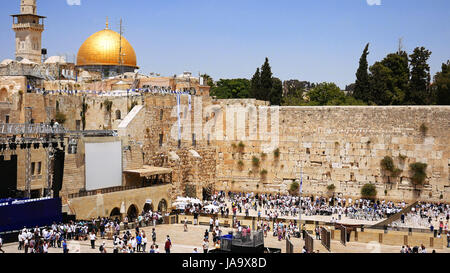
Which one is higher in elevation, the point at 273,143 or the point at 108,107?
the point at 108,107

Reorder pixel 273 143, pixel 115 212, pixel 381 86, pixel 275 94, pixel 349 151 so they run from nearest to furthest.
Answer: pixel 115 212 < pixel 349 151 < pixel 273 143 < pixel 381 86 < pixel 275 94

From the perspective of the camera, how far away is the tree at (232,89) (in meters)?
53.8

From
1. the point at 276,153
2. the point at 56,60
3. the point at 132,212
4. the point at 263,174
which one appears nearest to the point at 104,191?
the point at 132,212

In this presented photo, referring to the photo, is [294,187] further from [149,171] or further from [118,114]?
[118,114]

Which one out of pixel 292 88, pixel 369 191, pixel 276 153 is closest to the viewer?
pixel 369 191

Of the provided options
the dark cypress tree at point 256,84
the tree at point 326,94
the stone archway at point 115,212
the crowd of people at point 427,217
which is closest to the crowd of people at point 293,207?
the crowd of people at point 427,217

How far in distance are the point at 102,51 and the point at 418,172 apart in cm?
2439

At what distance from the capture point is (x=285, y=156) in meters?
31.6

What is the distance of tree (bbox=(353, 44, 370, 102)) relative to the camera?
3717 centimetres

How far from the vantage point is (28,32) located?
132ft

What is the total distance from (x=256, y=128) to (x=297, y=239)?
10619 millimetres
